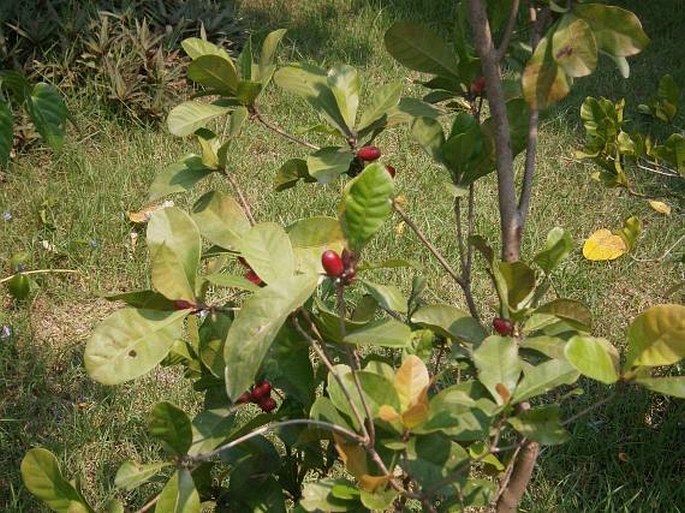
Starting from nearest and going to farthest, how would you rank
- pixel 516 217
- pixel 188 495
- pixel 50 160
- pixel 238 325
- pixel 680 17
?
1. pixel 238 325
2. pixel 188 495
3. pixel 516 217
4. pixel 50 160
5. pixel 680 17

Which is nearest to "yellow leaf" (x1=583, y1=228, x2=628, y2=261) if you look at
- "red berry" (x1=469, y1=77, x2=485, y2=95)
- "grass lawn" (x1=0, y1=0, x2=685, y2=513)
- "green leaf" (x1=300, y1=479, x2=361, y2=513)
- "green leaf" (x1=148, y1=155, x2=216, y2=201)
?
"grass lawn" (x1=0, y1=0, x2=685, y2=513)

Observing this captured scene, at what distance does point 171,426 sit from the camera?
1.03m

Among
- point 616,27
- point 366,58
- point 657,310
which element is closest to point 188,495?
point 657,310

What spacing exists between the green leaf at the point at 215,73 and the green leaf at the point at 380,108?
19cm

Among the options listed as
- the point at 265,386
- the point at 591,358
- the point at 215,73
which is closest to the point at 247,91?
the point at 215,73

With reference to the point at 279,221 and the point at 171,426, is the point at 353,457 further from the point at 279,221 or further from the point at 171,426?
the point at 279,221

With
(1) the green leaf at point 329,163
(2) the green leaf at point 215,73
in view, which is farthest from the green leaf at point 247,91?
(1) the green leaf at point 329,163

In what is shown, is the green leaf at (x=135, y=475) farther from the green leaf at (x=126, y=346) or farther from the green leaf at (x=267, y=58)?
the green leaf at (x=267, y=58)

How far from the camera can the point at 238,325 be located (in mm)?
880

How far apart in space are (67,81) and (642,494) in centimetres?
291

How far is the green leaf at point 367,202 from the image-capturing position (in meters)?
0.91

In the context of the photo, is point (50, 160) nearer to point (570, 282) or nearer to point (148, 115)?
point (148, 115)

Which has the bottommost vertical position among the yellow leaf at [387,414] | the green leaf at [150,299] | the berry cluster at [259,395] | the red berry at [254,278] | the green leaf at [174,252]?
the berry cluster at [259,395]

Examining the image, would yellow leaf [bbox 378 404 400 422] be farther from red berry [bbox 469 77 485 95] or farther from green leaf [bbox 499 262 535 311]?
red berry [bbox 469 77 485 95]
